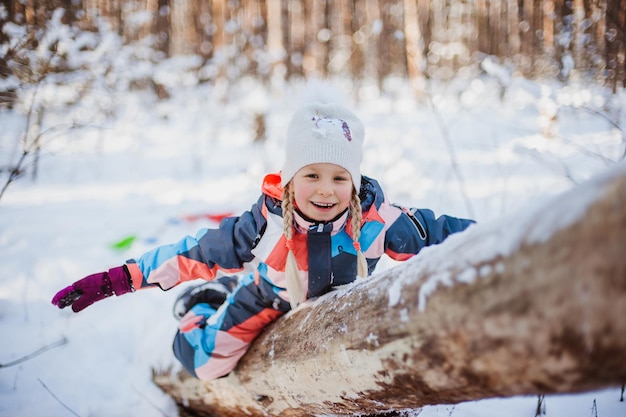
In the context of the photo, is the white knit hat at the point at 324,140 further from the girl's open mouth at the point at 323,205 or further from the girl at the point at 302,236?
the girl's open mouth at the point at 323,205

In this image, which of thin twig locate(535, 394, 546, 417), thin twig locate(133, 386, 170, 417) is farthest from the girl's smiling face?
thin twig locate(133, 386, 170, 417)

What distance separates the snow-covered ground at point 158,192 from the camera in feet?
6.65

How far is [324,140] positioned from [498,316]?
3.27ft

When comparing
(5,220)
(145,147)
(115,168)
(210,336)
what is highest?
(145,147)

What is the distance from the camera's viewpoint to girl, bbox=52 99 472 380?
1.51 m

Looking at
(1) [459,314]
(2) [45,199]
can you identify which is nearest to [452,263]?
(1) [459,314]

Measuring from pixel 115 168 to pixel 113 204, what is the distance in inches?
78.6

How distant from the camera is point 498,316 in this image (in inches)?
26.6

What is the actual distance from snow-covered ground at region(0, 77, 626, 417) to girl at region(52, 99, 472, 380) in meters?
0.64

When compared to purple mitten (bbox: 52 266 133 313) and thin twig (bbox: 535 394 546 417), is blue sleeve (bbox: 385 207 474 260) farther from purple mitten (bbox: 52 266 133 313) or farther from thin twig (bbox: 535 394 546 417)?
purple mitten (bbox: 52 266 133 313)

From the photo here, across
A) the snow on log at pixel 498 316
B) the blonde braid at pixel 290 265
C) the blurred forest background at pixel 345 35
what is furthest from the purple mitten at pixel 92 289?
the blurred forest background at pixel 345 35

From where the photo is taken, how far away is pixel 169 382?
2049 mm

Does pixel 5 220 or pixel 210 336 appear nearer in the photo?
pixel 210 336

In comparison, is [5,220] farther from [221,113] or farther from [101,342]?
[221,113]
